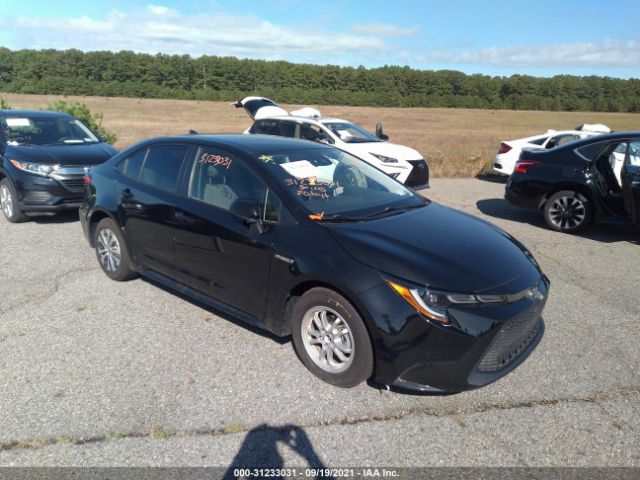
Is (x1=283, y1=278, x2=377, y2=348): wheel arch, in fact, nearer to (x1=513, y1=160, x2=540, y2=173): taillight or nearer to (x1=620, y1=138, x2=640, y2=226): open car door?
(x1=620, y1=138, x2=640, y2=226): open car door

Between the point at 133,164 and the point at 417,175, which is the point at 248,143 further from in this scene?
the point at 417,175

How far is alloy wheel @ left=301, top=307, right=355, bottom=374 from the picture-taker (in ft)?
10.9

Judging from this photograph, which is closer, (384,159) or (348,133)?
(384,159)

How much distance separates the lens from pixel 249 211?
3.60 m

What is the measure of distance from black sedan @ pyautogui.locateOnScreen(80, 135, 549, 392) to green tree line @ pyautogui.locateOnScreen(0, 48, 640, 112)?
58.1m

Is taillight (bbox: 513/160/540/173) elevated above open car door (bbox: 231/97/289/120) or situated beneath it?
situated beneath

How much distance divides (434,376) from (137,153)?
140 inches

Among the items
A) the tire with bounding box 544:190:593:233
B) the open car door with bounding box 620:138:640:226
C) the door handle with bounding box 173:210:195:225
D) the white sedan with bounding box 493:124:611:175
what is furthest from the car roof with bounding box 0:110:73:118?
the white sedan with bounding box 493:124:611:175

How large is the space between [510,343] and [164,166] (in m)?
3.22

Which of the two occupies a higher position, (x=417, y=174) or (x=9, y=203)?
(x=417, y=174)

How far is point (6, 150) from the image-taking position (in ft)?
25.0

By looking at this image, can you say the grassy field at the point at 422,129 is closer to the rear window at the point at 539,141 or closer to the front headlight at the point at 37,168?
the rear window at the point at 539,141

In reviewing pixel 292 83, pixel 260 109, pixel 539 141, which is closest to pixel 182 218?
pixel 260 109

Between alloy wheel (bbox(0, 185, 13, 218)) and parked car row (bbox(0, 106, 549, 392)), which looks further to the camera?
alloy wheel (bbox(0, 185, 13, 218))
